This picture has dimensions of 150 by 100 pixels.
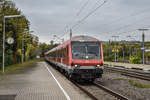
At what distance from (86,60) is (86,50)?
2.42 feet

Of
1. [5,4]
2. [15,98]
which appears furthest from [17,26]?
[15,98]

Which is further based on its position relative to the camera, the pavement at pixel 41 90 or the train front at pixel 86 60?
the train front at pixel 86 60

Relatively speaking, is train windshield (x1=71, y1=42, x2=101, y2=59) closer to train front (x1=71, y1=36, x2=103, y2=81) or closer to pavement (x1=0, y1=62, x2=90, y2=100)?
train front (x1=71, y1=36, x2=103, y2=81)

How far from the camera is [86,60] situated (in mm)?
14078

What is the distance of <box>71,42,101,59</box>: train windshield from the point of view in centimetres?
1430

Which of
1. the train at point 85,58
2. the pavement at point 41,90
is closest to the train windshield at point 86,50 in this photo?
the train at point 85,58

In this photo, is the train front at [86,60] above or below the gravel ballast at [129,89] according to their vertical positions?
above

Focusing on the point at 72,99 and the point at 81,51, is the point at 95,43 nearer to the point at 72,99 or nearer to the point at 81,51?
the point at 81,51

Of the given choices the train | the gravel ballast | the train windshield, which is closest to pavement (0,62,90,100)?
the train

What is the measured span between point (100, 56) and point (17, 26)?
21.6 m

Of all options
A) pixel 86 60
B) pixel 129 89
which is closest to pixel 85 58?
pixel 86 60

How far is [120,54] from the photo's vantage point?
66875mm

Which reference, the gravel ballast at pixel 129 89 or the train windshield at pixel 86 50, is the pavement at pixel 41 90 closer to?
the train windshield at pixel 86 50

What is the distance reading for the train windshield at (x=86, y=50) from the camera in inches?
563
